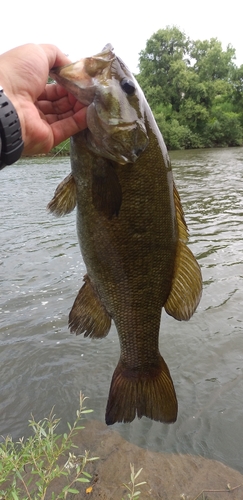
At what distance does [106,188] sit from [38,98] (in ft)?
2.79

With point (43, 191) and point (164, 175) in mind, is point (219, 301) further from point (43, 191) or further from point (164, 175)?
point (43, 191)

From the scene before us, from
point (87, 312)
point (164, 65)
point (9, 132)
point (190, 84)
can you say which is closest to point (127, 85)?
point (9, 132)

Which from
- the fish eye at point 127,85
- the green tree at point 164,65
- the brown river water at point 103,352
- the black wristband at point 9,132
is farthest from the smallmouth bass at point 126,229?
the green tree at point 164,65

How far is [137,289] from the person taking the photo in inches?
89.2

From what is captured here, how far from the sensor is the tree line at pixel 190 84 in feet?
144

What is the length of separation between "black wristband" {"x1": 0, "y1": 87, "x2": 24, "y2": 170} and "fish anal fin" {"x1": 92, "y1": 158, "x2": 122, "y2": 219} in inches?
16.7

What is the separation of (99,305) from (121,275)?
28cm

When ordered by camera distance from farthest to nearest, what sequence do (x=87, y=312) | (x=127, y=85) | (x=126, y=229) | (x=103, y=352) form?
(x=103, y=352) < (x=87, y=312) < (x=126, y=229) < (x=127, y=85)

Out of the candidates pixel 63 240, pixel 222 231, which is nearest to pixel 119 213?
pixel 63 240

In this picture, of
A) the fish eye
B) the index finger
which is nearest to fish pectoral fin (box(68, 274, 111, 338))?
the fish eye

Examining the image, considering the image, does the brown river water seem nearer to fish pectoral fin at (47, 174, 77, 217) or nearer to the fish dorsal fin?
the fish dorsal fin

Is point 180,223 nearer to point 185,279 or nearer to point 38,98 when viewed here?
point 185,279

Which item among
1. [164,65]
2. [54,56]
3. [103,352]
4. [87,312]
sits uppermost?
[164,65]

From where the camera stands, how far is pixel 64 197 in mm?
2215
